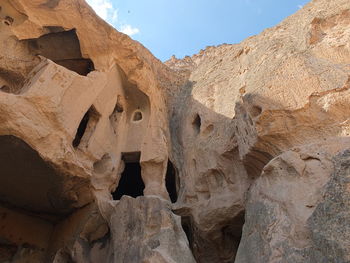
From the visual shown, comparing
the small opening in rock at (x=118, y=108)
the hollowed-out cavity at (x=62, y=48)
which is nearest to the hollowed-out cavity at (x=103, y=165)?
the small opening in rock at (x=118, y=108)

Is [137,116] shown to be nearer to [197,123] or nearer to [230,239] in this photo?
[197,123]

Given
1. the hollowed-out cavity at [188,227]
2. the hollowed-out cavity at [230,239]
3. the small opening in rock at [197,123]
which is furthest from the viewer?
the small opening in rock at [197,123]

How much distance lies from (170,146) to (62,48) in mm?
3426

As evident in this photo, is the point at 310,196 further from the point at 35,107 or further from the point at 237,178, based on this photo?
the point at 35,107

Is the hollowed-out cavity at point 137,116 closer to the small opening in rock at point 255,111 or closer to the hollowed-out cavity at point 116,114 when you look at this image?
the hollowed-out cavity at point 116,114

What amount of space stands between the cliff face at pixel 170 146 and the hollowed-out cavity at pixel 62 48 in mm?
26

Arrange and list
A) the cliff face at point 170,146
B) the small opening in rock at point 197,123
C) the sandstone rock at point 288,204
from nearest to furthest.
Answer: the sandstone rock at point 288,204
the cliff face at point 170,146
the small opening in rock at point 197,123

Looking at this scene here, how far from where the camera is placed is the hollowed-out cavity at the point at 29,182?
630 centimetres

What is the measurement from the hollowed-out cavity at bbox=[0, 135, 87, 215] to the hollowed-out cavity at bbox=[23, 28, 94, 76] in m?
3.10

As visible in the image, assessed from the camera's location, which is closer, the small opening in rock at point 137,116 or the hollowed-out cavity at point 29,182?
the hollowed-out cavity at point 29,182

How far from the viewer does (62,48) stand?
348 inches

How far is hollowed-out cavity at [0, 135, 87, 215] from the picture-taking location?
6297mm

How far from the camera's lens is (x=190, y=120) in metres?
9.23

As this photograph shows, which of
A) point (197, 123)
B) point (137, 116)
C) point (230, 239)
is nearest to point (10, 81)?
point (137, 116)
